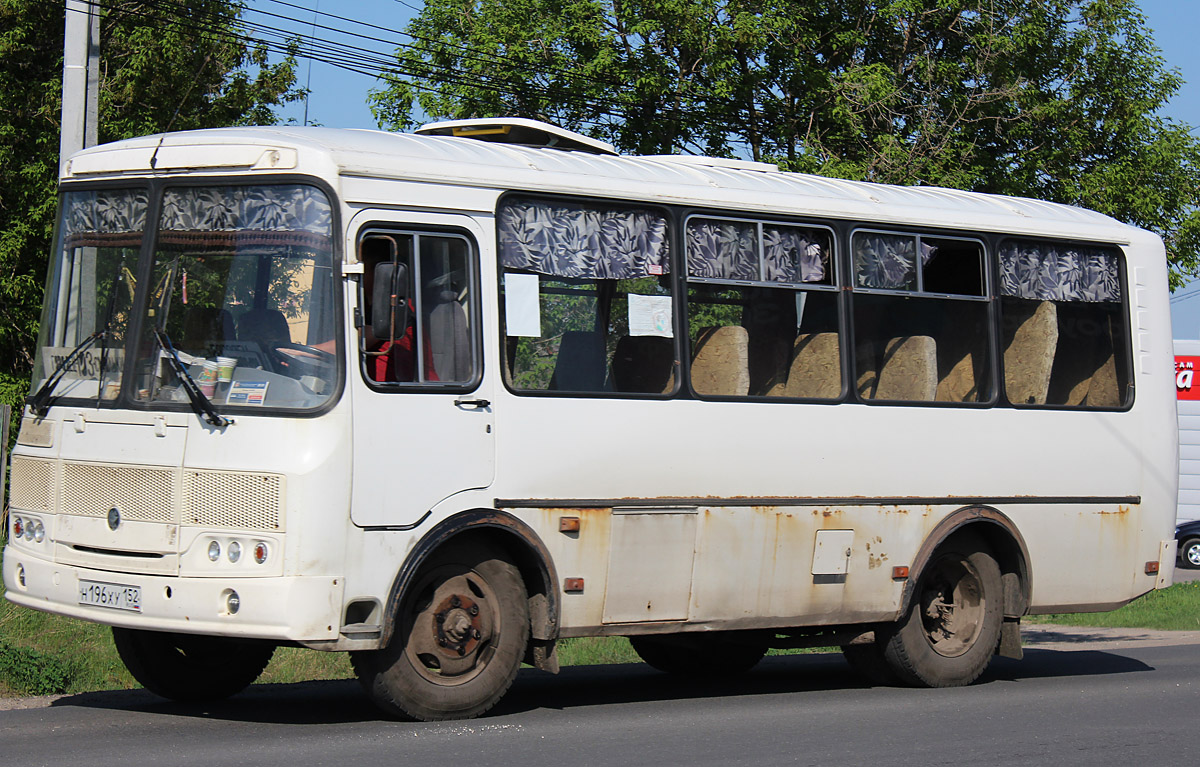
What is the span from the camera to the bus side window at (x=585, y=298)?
27.9 feet

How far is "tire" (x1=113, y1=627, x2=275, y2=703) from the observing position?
8641 millimetres

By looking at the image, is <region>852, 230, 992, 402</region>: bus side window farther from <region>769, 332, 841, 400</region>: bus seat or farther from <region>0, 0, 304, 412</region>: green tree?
<region>0, 0, 304, 412</region>: green tree

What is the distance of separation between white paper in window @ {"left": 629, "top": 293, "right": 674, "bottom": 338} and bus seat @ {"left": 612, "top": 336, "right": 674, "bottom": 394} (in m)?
0.04

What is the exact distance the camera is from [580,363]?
8.79 m

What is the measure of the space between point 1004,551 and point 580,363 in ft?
12.4

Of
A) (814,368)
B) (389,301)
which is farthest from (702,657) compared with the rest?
(389,301)

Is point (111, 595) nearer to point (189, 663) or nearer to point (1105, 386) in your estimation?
point (189, 663)

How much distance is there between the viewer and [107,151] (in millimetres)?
8336

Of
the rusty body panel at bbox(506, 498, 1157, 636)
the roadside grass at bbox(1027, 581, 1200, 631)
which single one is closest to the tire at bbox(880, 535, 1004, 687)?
the rusty body panel at bbox(506, 498, 1157, 636)

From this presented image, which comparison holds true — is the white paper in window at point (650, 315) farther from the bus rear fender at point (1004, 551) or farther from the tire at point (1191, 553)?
the tire at point (1191, 553)

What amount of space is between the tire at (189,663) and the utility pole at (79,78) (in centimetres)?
491

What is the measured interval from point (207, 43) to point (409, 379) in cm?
1639

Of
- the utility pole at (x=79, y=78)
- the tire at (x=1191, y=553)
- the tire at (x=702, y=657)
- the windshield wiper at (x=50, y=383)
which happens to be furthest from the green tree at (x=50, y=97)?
the tire at (x=1191, y=553)

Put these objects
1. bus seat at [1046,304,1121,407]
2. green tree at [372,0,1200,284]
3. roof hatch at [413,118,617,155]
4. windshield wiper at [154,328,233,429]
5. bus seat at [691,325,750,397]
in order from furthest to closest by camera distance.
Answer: green tree at [372,0,1200,284] → bus seat at [1046,304,1121,407] → roof hatch at [413,118,617,155] → bus seat at [691,325,750,397] → windshield wiper at [154,328,233,429]
